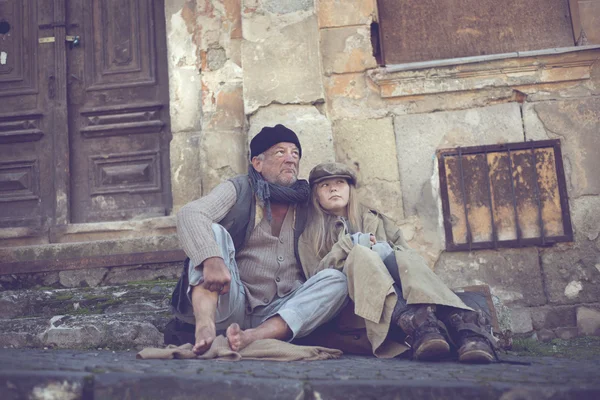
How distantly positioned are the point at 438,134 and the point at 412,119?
209 millimetres

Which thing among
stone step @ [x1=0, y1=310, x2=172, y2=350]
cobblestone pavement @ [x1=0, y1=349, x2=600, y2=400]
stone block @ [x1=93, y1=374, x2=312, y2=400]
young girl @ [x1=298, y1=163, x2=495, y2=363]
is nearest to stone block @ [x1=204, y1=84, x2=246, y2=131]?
young girl @ [x1=298, y1=163, x2=495, y2=363]

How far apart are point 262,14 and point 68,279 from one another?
229cm

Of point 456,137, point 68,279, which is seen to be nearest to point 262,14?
point 456,137

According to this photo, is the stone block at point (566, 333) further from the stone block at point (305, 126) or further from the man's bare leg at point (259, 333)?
the man's bare leg at point (259, 333)

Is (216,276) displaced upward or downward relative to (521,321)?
upward

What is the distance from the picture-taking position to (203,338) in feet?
9.43

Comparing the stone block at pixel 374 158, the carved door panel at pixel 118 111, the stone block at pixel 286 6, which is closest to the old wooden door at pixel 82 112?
the carved door panel at pixel 118 111

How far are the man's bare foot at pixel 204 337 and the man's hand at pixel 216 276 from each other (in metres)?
0.16

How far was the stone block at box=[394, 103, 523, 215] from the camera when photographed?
4.74m

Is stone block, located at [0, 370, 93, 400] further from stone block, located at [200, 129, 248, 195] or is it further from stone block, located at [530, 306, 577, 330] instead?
stone block, located at [530, 306, 577, 330]

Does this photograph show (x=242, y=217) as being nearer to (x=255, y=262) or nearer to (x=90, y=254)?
(x=255, y=262)

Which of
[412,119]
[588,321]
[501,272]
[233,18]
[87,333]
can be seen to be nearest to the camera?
[87,333]

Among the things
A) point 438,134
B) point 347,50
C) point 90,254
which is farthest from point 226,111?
point 438,134

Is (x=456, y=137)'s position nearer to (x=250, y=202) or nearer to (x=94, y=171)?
(x=250, y=202)
